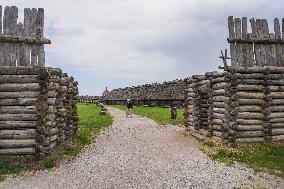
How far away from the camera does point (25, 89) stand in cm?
1560

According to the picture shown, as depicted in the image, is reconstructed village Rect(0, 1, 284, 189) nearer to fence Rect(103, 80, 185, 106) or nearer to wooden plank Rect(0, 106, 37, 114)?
wooden plank Rect(0, 106, 37, 114)

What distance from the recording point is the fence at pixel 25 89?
15.5 metres

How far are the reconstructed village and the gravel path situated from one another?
0.10ft

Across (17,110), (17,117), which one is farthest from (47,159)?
(17,110)

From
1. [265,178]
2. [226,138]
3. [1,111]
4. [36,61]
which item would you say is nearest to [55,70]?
[36,61]

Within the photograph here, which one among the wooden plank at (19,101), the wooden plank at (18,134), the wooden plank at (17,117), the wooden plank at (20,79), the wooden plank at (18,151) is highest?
the wooden plank at (20,79)

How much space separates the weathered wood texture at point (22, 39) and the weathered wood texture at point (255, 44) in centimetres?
826

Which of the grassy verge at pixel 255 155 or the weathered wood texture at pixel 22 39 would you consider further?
the weathered wood texture at pixel 22 39

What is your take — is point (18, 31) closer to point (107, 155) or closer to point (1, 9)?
point (1, 9)

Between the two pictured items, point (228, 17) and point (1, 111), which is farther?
point (228, 17)

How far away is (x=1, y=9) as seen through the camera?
16.4 meters

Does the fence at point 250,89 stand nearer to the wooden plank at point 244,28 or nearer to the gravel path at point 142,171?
the wooden plank at point 244,28

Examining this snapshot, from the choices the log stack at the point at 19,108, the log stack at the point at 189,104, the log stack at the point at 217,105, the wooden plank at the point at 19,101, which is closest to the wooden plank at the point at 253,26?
the log stack at the point at 217,105

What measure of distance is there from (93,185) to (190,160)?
196 inches
